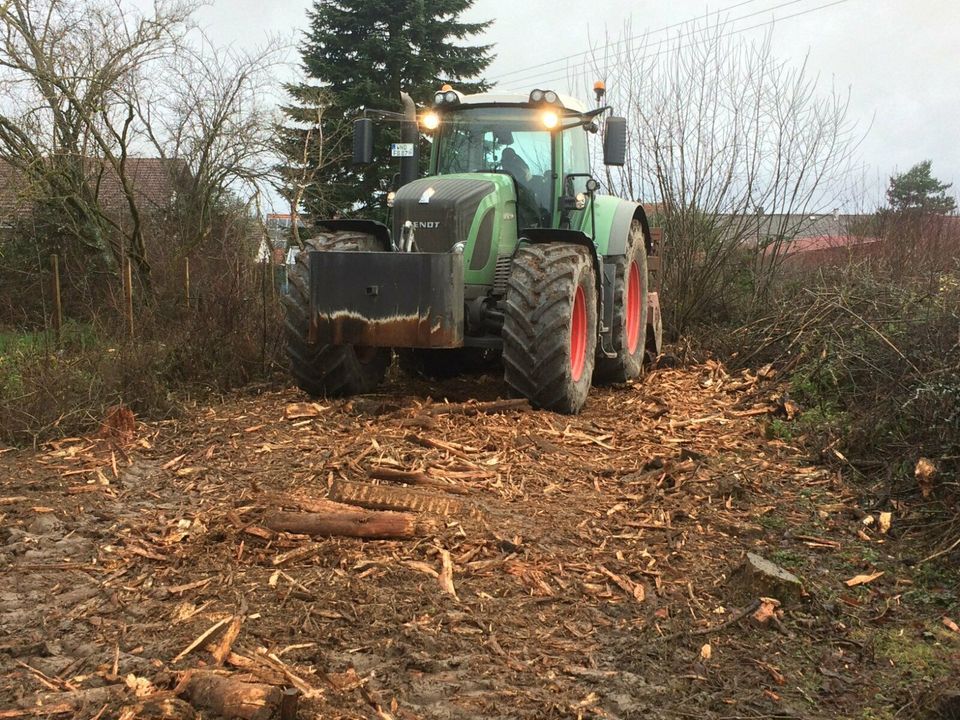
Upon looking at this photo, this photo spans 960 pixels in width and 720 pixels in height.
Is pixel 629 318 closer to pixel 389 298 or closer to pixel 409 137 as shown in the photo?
pixel 409 137

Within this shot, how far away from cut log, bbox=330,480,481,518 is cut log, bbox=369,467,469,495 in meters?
0.21

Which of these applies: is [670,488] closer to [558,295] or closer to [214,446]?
[558,295]

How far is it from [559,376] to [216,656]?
3.78 meters

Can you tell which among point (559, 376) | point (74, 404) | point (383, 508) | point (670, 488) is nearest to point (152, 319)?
point (74, 404)

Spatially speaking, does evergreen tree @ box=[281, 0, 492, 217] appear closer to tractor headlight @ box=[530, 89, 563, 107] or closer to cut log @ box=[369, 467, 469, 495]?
tractor headlight @ box=[530, 89, 563, 107]

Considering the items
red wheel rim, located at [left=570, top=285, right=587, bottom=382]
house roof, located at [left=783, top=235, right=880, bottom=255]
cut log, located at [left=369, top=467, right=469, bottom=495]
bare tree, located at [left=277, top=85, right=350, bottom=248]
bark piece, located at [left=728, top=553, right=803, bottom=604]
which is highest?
bare tree, located at [left=277, top=85, right=350, bottom=248]

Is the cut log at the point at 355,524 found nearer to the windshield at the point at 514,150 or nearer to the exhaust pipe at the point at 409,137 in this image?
the windshield at the point at 514,150

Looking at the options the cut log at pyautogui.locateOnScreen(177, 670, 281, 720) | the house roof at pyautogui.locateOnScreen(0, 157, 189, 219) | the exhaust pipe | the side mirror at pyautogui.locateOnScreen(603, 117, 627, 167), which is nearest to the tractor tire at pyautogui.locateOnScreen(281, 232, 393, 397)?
the exhaust pipe

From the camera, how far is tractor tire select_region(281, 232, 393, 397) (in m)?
6.89

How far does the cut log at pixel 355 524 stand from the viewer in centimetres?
433

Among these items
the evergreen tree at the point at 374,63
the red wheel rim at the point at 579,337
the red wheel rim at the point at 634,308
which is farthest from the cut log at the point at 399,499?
the evergreen tree at the point at 374,63

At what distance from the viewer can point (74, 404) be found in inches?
271

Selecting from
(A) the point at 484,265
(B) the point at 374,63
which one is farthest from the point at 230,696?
(B) the point at 374,63

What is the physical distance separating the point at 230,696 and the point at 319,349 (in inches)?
170
